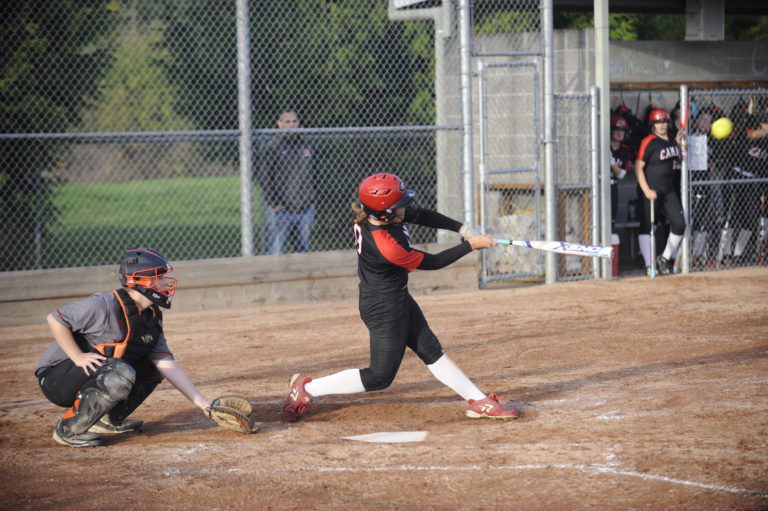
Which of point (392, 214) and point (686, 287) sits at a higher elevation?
point (392, 214)

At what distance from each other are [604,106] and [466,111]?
2096 millimetres

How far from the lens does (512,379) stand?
6895mm

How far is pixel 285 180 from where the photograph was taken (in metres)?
11.2

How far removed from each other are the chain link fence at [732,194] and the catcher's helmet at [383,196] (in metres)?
8.85

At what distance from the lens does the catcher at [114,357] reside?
5129mm

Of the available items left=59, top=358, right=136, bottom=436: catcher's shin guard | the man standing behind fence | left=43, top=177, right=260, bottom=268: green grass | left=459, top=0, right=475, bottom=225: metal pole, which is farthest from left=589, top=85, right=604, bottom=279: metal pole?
left=59, top=358, right=136, bottom=436: catcher's shin guard

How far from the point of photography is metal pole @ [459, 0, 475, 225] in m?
11.5

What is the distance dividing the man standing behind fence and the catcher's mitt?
5.94 meters

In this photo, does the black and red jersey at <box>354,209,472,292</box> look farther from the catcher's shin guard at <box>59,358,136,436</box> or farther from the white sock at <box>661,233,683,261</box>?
the white sock at <box>661,233,683,261</box>

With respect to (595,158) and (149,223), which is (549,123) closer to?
(595,158)

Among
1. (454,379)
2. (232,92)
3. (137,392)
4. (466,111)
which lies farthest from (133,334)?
(232,92)

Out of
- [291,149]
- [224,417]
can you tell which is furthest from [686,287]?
[224,417]

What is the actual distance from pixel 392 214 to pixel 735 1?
12630mm

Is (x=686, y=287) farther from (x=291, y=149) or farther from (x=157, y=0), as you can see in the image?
(x=157, y=0)
